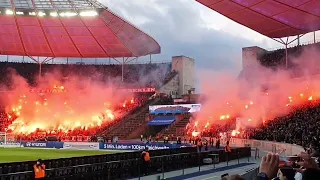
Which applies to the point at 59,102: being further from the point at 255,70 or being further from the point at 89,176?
the point at 89,176

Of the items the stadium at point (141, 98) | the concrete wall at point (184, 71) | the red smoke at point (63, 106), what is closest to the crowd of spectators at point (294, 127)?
the stadium at point (141, 98)

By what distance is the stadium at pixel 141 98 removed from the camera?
1145 inches

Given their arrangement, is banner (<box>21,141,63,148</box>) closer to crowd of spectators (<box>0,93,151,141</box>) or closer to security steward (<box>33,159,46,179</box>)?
crowd of spectators (<box>0,93,151,141</box>)

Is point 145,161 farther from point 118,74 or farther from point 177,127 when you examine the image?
point 118,74

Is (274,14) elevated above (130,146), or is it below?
above

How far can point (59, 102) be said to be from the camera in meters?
62.0

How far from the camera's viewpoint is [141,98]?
6022 centimetres

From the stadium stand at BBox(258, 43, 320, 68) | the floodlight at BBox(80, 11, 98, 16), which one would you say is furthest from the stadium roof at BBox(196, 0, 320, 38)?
the floodlight at BBox(80, 11, 98, 16)

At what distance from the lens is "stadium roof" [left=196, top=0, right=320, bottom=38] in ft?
119

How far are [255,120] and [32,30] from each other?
28.9 m

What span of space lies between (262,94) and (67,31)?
24602 mm

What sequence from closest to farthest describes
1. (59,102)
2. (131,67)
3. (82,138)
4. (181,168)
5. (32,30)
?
(181,168) → (82,138) → (32,30) → (59,102) → (131,67)

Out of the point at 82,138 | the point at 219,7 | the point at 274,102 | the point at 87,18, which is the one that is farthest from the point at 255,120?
the point at 87,18

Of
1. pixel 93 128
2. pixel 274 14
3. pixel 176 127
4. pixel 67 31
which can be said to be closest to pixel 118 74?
pixel 93 128
